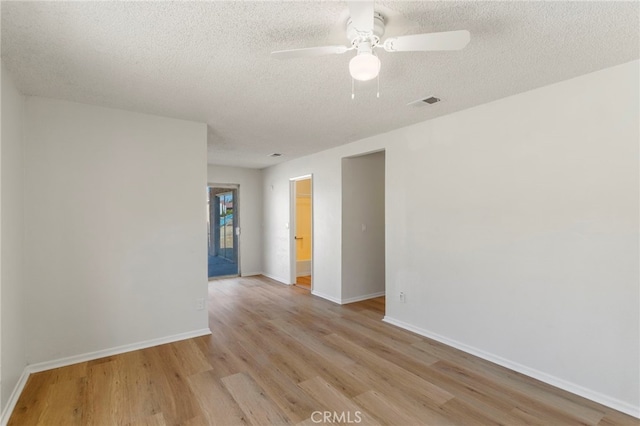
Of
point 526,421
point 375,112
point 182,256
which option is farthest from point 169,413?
point 375,112

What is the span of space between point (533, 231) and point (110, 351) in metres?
4.10

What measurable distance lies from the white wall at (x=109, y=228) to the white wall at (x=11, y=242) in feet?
0.49

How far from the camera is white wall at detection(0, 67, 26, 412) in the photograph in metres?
2.14

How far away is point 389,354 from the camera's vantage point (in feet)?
10.1

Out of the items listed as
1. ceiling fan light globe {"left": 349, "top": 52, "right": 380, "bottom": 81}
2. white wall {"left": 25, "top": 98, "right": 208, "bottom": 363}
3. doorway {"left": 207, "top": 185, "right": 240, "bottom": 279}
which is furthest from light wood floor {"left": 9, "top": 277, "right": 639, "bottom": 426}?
doorway {"left": 207, "top": 185, "right": 240, "bottom": 279}

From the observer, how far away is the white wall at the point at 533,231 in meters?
2.22

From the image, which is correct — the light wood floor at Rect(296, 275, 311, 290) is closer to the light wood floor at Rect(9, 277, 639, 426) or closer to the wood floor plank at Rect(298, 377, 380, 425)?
the light wood floor at Rect(9, 277, 639, 426)

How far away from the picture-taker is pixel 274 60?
2.14 metres

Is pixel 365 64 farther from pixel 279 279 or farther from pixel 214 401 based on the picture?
pixel 279 279

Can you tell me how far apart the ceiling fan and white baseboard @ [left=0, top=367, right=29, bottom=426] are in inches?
115

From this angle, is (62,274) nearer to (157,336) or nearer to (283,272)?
(157,336)

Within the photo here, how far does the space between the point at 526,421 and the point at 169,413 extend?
2448mm

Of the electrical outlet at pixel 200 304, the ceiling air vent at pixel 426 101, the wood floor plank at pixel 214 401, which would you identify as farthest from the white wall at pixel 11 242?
the ceiling air vent at pixel 426 101

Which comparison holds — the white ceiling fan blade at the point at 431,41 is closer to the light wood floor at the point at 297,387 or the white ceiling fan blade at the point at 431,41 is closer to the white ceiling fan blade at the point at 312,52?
the white ceiling fan blade at the point at 312,52
